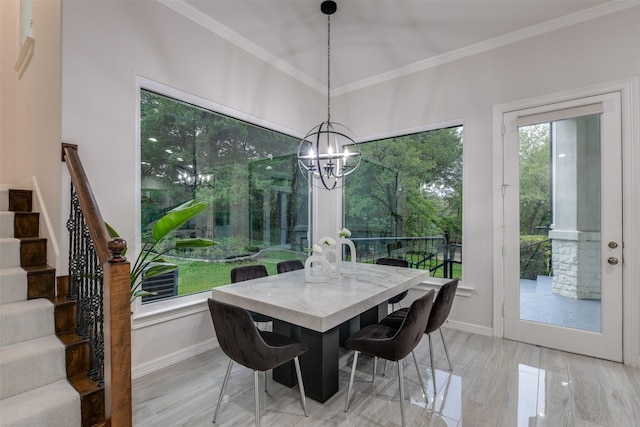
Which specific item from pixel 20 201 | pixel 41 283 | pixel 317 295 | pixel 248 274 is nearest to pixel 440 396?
pixel 317 295

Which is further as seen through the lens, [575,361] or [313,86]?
[313,86]

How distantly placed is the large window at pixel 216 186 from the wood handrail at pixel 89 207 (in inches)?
25.4

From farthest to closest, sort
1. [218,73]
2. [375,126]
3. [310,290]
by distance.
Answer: [375,126], [218,73], [310,290]

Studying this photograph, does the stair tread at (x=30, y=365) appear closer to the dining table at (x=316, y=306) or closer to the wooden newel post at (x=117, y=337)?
the wooden newel post at (x=117, y=337)

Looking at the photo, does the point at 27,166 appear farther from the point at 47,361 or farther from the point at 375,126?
the point at 375,126

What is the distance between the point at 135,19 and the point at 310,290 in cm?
277

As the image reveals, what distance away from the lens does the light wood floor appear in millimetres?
1961

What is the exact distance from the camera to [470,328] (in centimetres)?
353

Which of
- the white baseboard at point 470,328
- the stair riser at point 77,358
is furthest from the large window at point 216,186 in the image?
the white baseboard at point 470,328

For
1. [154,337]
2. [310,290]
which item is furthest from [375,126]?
[154,337]

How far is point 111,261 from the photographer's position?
1426mm

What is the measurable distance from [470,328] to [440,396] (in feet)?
5.22

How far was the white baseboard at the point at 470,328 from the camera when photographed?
3418 millimetres

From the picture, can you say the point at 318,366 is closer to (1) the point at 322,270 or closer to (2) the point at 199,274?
(1) the point at 322,270
